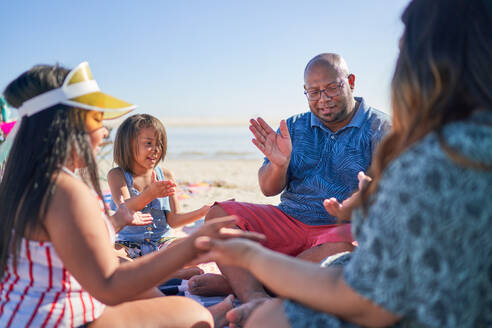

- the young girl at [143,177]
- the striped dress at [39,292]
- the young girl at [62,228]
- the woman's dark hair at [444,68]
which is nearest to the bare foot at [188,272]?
the young girl at [143,177]

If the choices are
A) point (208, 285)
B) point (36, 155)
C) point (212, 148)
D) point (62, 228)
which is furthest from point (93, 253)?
point (212, 148)

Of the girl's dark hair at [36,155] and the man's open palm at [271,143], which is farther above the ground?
the girl's dark hair at [36,155]

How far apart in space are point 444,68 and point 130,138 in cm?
320

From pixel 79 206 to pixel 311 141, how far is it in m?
2.50

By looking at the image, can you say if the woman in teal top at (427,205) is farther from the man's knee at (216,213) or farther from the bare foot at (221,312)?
the man's knee at (216,213)

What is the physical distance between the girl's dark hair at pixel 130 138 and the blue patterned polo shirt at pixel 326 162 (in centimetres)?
133

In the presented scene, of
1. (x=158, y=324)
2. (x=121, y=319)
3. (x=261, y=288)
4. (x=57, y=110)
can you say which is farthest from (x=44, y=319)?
(x=261, y=288)

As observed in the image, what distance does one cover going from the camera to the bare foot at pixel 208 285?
318 cm

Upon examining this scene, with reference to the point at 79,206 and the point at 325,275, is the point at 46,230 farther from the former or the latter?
the point at 325,275

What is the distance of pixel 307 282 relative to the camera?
1.49 meters

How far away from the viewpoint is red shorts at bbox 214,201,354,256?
344 centimetres

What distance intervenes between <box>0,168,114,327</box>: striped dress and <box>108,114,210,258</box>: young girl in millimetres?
1927

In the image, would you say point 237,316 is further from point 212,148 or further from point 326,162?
point 212,148

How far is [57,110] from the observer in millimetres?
1939
